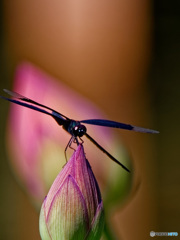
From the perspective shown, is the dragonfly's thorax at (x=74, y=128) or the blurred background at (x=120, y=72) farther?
the blurred background at (x=120, y=72)

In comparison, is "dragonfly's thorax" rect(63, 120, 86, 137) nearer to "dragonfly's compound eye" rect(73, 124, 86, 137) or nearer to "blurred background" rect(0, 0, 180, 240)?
"dragonfly's compound eye" rect(73, 124, 86, 137)

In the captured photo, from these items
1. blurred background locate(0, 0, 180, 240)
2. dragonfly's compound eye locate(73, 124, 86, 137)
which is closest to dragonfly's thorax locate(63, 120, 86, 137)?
dragonfly's compound eye locate(73, 124, 86, 137)

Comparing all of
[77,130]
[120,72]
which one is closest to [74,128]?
[77,130]

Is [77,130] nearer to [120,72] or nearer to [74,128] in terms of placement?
[74,128]

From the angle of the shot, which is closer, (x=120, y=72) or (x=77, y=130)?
(x=77, y=130)

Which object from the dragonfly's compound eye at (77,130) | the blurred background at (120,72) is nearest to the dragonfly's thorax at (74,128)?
the dragonfly's compound eye at (77,130)

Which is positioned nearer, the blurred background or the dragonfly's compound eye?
the dragonfly's compound eye

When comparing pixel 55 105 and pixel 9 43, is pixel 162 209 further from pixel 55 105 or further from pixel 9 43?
pixel 9 43

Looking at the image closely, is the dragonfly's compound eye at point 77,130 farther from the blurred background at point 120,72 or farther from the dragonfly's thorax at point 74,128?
the blurred background at point 120,72
